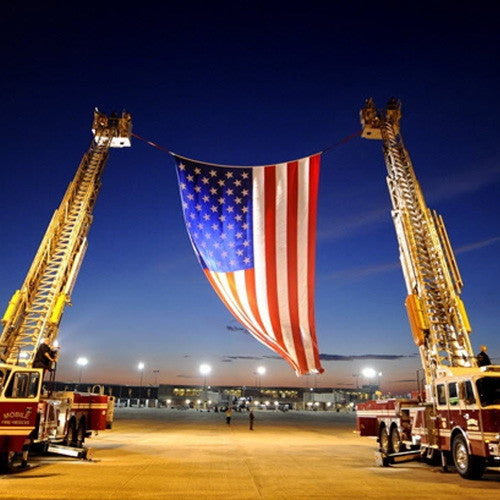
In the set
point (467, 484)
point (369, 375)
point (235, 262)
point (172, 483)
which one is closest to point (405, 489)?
point (467, 484)

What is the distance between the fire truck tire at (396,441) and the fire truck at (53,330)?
948 centimetres

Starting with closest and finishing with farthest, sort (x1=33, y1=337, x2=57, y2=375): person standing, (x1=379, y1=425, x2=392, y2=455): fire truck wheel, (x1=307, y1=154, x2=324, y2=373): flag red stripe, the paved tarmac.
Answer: the paved tarmac, (x1=33, y1=337, x2=57, y2=375): person standing, (x1=307, y1=154, x2=324, y2=373): flag red stripe, (x1=379, y1=425, x2=392, y2=455): fire truck wheel

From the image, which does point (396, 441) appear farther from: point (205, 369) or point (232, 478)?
point (205, 369)

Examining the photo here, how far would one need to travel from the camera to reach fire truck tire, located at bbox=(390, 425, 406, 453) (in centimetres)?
1532

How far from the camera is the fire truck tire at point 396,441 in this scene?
15.3m

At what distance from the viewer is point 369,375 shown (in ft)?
101

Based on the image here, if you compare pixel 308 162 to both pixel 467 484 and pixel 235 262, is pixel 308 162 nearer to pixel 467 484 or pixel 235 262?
pixel 235 262

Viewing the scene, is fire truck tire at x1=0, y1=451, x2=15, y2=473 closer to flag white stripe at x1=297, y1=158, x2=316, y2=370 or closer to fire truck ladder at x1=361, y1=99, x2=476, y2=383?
flag white stripe at x1=297, y1=158, x2=316, y2=370

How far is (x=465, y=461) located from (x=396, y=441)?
12.9ft

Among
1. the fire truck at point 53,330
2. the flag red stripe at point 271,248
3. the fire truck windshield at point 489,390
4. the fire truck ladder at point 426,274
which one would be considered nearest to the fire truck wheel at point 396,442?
the fire truck ladder at point 426,274

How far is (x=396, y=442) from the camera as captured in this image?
1576cm

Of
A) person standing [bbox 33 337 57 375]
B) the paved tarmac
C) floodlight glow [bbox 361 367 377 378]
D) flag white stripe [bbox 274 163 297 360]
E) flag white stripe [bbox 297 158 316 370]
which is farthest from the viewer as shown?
floodlight glow [bbox 361 367 377 378]

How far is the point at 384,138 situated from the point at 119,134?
10.8 m

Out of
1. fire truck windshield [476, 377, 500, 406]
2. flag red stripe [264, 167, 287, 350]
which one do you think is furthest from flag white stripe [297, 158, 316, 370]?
fire truck windshield [476, 377, 500, 406]
